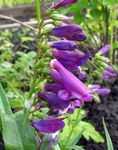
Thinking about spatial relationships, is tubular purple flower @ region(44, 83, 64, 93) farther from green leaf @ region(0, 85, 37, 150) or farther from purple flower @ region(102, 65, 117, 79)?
purple flower @ region(102, 65, 117, 79)

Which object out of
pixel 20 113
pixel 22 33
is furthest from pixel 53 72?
pixel 22 33

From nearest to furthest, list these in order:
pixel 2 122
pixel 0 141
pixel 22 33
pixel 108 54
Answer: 1. pixel 2 122
2. pixel 0 141
3. pixel 108 54
4. pixel 22 33

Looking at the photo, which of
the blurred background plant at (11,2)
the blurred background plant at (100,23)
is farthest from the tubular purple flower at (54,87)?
the blurred background plant at (11,2)

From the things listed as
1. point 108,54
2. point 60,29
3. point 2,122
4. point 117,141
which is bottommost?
point 117,141

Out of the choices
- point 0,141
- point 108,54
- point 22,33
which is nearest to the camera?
point 0,141

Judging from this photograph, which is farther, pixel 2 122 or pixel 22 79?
pixel 22 79

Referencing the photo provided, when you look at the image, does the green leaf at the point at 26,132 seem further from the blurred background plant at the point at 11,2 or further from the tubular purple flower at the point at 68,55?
the blurred background plant at the point at 11,2

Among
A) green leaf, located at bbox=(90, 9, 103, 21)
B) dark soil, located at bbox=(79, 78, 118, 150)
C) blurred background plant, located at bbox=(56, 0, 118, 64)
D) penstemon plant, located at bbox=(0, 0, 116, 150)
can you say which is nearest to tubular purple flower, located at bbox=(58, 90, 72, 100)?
penstemon plant, located at bbox=(0, 0, 116, 150)

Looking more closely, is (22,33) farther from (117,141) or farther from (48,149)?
(48,149)
